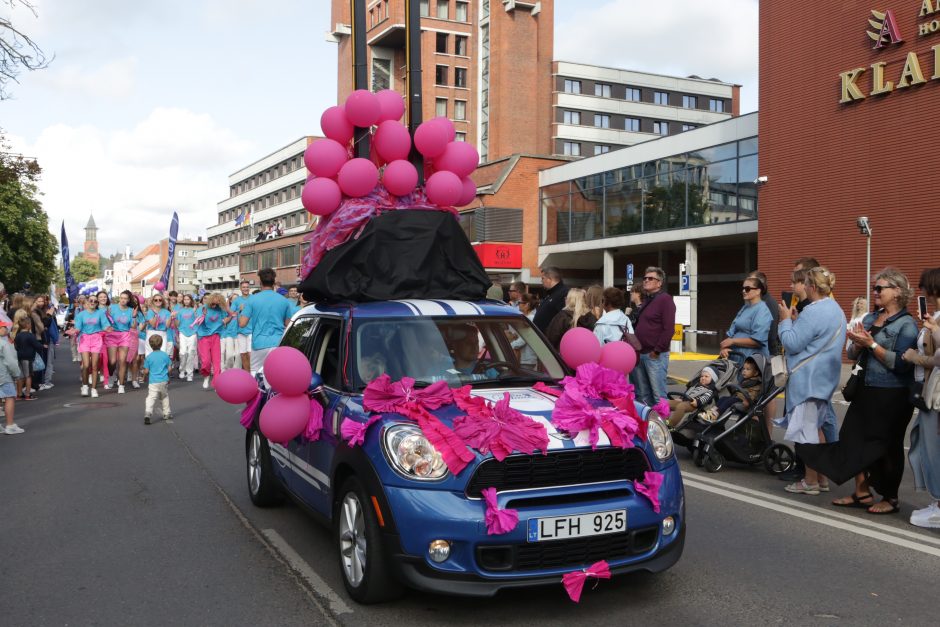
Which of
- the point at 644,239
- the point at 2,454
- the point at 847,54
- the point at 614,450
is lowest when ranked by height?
the point at 2,454

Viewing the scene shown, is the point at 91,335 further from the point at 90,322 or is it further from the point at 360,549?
the point at 360,549

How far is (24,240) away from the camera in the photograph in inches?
1930

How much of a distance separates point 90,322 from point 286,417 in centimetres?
1262

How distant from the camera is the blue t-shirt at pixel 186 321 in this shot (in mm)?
18969

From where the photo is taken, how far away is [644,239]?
35.7 m

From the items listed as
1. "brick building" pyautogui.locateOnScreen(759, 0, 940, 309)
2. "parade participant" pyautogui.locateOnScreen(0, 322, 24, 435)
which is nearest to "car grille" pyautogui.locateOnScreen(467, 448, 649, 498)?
"parade participant" pyautogui.locateOnScreen(0, 322, 24, 435)

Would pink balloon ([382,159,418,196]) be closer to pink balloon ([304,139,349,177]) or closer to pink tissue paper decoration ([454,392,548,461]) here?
pink balloon ([304,139,349,177])

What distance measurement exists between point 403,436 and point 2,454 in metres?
7.47

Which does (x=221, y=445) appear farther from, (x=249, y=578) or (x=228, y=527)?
(x=249, y=578)

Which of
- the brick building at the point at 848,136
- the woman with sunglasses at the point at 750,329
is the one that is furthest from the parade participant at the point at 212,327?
the brick building at the point at 848,136

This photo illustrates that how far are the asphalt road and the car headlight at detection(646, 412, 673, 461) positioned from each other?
794mm

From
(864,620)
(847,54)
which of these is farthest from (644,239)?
(864,620)

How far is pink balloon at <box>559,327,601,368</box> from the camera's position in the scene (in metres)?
5.72

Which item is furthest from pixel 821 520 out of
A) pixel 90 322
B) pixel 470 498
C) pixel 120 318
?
pixel 120 318
